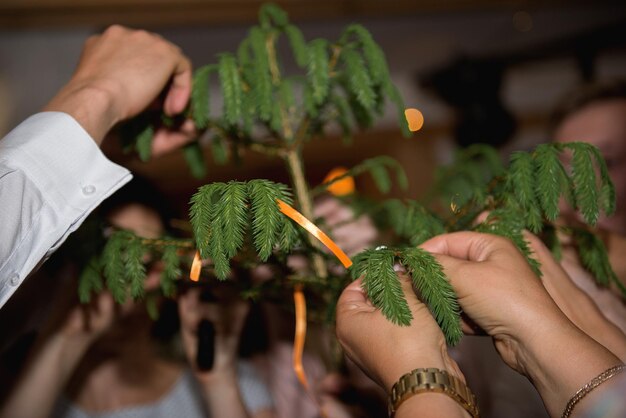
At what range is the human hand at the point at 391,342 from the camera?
23.4 inches

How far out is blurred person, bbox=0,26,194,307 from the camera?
0.72 meters

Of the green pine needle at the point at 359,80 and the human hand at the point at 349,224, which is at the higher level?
the green pine needle at the point at 359,80

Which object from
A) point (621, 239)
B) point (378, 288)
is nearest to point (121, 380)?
point (378, 288)

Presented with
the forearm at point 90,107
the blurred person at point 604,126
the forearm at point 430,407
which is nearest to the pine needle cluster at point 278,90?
the forearm at point 90,107

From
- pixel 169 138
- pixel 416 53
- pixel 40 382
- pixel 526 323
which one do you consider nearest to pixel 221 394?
pixel 40 382

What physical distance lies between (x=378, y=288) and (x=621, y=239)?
2.68ft

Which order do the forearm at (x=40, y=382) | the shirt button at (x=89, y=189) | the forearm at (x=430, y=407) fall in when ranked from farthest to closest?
1. the forearm at (x=40, y=382)
2. the shirt button at (x=89, y=189)
3. the forearm at (x=430, y=407)

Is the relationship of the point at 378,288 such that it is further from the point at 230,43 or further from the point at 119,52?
the point at 230,43

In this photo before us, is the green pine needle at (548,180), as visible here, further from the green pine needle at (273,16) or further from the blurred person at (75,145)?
the blurred person at (75,145)

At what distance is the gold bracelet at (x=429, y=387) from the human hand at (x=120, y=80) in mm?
632

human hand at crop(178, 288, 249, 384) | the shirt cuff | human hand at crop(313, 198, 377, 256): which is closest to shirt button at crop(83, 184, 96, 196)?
the shirt cuff

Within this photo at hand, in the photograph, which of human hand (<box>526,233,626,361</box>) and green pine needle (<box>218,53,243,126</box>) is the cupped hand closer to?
human hand (<box>526,233,626,361</box>)

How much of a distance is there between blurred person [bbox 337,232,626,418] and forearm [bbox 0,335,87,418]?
0.92 metres

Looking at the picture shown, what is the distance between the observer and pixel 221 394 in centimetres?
128
